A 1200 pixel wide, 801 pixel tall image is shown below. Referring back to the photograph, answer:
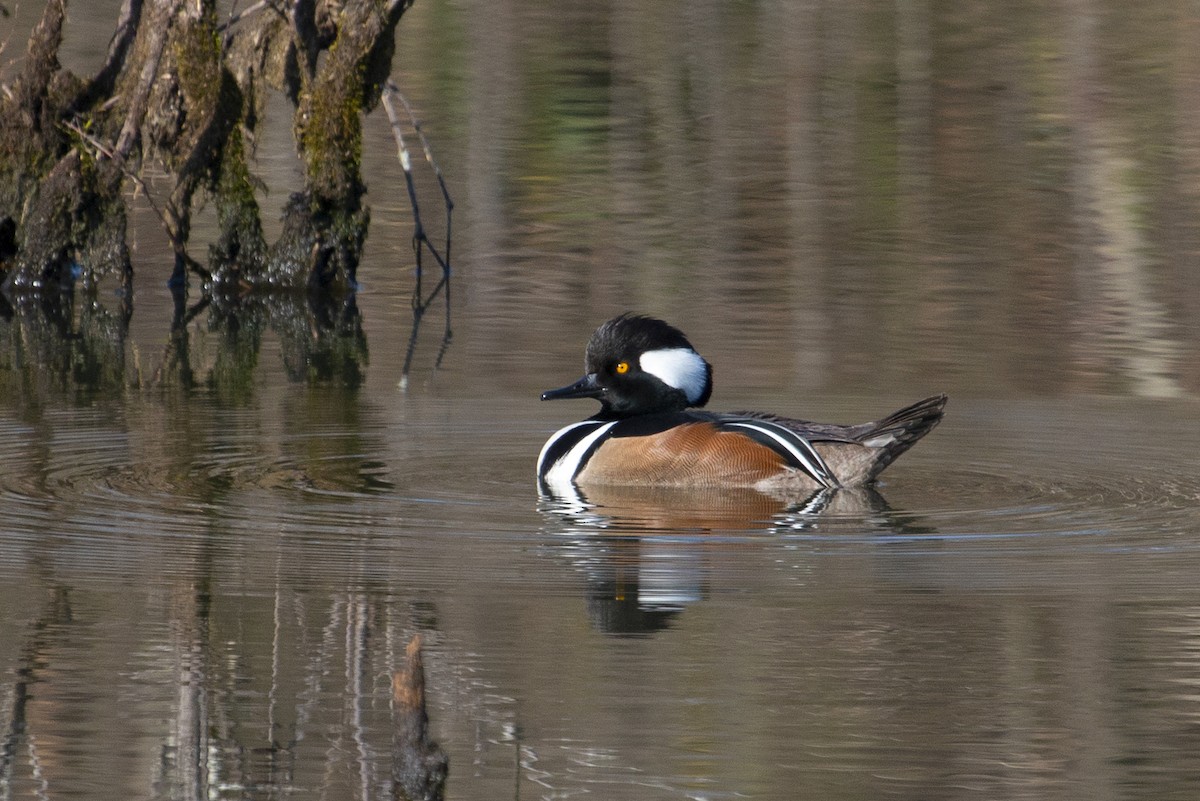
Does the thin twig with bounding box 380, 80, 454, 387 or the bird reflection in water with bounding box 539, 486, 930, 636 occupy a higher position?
the thin twig with bounding box 380, 80, 454, 387

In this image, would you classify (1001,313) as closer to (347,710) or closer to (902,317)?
(902,317)

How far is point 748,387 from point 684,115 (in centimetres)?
1261

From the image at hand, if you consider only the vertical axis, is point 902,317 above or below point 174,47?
below

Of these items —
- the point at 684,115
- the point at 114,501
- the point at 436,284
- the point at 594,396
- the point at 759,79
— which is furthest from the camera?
the point at 759,79

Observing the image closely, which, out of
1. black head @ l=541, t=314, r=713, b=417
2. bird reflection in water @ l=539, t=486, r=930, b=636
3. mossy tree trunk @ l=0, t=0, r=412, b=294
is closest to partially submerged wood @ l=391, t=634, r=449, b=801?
bird reflection in water @ l=539, t=486, r=930, b=636

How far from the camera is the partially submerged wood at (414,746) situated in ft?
15.9

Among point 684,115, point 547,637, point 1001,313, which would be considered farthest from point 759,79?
point 547,637

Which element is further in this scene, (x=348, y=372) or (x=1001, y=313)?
(x=1001, y=313)

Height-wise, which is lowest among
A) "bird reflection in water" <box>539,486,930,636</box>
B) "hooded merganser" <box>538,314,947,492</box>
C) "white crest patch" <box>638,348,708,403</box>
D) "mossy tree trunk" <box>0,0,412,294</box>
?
"bird reflection in water" <box>539,486,930,636</box>

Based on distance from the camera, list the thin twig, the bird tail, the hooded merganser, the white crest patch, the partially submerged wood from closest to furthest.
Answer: the partially submerged wood → the bird tail → the hooded merganser → the white crest patch → the thin twig

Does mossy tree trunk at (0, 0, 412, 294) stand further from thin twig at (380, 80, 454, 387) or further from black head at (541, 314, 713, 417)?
black head at (541, 314, 713, 417)

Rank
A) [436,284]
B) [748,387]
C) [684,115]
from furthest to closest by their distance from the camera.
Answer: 1. [684,115]
2. [436,284]
3. [748,387]

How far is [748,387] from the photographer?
40.4 feet

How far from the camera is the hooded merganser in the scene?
966 cm
